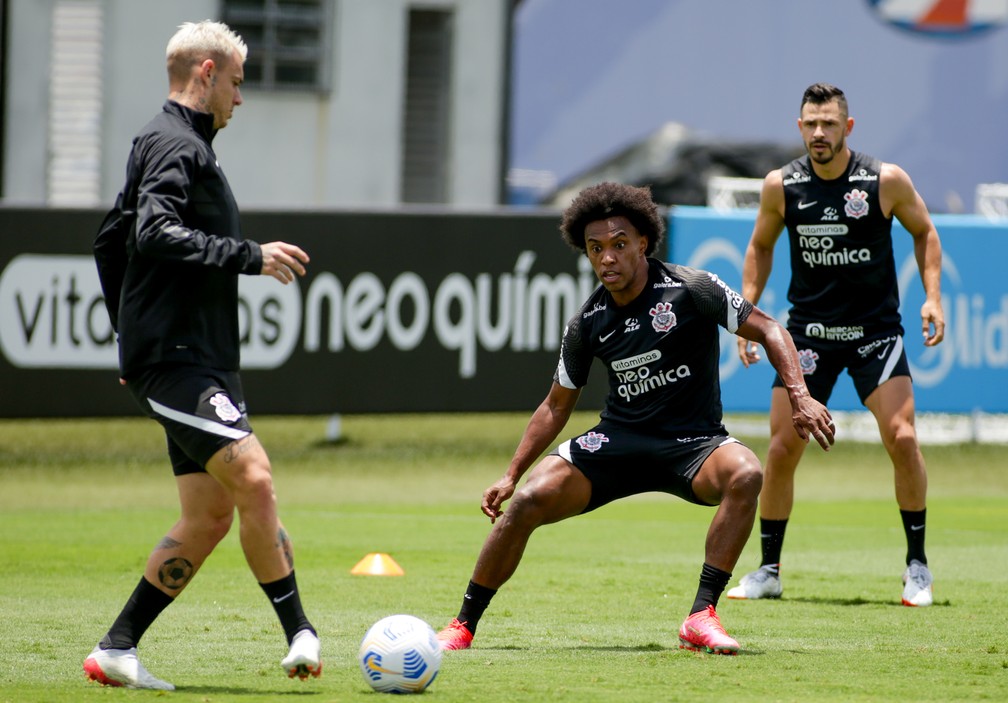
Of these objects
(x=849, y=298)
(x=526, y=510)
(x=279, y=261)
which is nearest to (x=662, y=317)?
(x=526, y=510)

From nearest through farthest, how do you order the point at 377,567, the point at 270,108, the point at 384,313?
1. the point at 377,567
2. the point at 384,313
3. the point at 270,108

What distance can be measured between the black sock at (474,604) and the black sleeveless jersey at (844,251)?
2.90 metres

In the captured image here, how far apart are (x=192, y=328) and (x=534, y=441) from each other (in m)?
1.71

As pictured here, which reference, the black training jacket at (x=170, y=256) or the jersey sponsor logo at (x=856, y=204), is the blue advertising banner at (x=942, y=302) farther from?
the black training jacket at (x=170, y=256)

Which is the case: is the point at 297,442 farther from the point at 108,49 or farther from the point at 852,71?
the point at 852,71

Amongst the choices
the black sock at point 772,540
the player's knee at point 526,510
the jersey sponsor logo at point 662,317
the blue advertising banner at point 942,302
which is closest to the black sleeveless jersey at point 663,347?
the jersey sponsor logo at point 662,317

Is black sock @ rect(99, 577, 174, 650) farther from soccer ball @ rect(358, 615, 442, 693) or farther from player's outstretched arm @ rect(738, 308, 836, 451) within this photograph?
player's outstretched arm @ rect(738, 308, 836, 451)

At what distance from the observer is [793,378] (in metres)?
6.88

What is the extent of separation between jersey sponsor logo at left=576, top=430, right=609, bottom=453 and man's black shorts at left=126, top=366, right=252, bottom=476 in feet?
5.58

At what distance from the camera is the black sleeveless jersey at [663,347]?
711 centimetres

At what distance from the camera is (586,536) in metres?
11.8

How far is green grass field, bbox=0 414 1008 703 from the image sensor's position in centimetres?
622

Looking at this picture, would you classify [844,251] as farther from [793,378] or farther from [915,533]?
[793,378]

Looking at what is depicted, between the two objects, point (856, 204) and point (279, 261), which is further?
point (856, 204)
